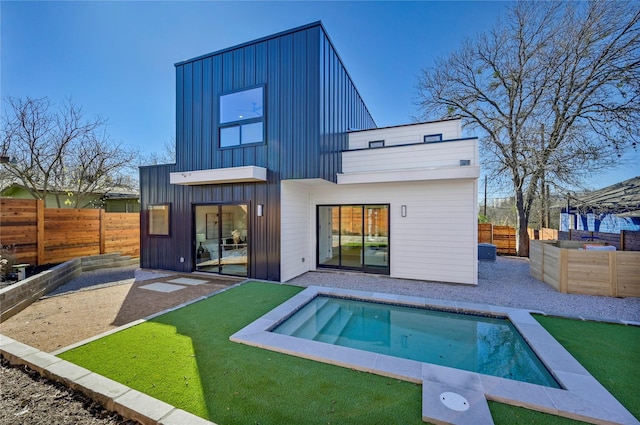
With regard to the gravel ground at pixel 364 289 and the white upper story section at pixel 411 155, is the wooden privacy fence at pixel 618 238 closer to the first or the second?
the gravel ground at pixel 364 289

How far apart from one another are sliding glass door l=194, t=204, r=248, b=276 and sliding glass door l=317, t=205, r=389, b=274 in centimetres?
254

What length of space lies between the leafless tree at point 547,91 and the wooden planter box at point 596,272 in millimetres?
6004

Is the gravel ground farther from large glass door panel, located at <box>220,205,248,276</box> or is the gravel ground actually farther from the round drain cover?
the round drain cover

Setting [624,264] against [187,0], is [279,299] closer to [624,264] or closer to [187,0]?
[624,264]

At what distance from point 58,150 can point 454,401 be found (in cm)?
1615

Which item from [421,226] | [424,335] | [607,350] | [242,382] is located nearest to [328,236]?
[421,226]

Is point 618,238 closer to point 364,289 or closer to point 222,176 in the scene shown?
point 364,289

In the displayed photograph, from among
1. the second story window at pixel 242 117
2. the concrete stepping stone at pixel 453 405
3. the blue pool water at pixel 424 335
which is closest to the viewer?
the concrete stepping stone at pixel 453 405

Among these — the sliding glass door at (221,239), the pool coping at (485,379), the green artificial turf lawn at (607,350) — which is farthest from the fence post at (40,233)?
the green artificial turf lawn at (607,350)

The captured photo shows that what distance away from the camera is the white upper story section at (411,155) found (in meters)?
6.66

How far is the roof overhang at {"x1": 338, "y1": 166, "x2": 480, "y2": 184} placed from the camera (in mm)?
6379

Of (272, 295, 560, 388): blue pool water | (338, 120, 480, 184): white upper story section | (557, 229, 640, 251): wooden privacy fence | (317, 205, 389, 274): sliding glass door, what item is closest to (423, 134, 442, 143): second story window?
(338, 120, 480, 184): white upper story section

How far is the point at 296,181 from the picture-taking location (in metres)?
7.24

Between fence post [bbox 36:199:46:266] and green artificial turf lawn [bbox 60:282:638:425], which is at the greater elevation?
fence post [bbox 36:199:46:266]
